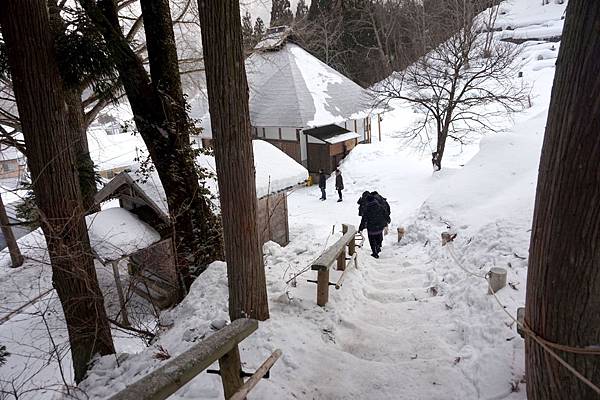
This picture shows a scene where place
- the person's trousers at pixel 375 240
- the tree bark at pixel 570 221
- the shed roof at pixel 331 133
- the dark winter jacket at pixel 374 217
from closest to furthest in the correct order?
1. the tree bark at pixel 570 221
2. the dark winter jacket at pixel 374 217
3. the person's trousers at pixel 375 240
4. the shed roof at pixel 331 133

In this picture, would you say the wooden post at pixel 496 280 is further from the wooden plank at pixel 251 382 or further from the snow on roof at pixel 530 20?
the snow on roof at pixel 530 20

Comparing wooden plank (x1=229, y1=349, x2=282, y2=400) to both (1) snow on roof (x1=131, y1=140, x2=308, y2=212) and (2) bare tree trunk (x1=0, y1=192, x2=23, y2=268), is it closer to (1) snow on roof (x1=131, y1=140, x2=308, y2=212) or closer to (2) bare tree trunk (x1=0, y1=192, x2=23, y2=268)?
(1) snow on roof (x1=131, y1=140, x2=308, y2=212)

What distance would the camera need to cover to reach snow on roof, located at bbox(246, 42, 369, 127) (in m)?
18.7

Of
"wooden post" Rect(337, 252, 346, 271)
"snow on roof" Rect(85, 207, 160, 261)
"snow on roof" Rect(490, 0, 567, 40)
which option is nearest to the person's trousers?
"wooden post" Rect(337, 252, 346, 271)

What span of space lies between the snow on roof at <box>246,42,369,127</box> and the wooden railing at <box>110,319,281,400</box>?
1592cm

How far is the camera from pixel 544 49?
33000mm

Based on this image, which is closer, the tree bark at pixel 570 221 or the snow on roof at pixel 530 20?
the tree bark at pixel 570 221

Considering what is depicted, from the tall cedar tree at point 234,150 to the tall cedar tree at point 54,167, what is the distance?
200 centimetres

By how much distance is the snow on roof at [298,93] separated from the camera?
61.4 ft

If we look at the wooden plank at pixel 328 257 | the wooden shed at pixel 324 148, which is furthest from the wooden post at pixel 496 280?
the wooden shed at pixel 324 148

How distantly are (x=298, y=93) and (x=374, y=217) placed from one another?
1306cm

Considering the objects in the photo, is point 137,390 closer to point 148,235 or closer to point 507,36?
point 148,235

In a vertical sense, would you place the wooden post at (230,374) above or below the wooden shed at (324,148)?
above

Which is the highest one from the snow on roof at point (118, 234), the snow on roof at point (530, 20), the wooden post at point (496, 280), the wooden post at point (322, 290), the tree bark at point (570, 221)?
the snow on roof at point (530, 20)
